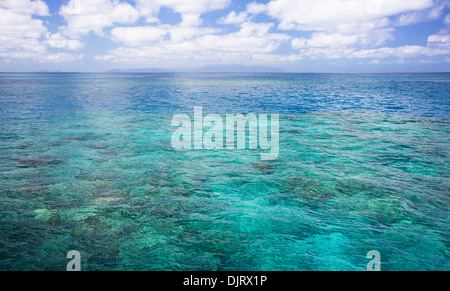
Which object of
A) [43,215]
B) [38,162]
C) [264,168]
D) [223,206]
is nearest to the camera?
[43,215]

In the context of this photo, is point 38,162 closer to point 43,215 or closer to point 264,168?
point 43,215

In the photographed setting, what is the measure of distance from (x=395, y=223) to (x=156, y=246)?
6.92 m

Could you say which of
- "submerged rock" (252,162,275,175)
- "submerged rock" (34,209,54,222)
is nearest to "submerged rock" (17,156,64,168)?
"submerged rock" (34,209,54,222)

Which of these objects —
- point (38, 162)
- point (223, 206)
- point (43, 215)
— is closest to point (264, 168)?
point (223, 206)

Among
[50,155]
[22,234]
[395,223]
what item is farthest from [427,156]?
[50,155]

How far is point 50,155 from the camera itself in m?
14.2

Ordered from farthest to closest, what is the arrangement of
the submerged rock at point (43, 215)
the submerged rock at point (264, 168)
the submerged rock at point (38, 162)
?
the submerged rock at point (38, 162) < the submerged rock at point (264, 168) < the submerged rock at point (43, 215)

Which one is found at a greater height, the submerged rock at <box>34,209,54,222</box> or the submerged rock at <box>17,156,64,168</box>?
the submerged rock at <box>17,156,64,168</box>

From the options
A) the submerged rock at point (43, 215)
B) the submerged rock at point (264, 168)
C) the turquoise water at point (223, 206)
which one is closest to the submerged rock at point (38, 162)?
the turquoise water at point (223, 206)

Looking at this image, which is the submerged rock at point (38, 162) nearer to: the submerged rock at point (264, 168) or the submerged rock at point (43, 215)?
the submerged rock at point (43, 215)

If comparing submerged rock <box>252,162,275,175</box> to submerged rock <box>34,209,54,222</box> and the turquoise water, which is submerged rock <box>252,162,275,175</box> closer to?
the turquoise water
